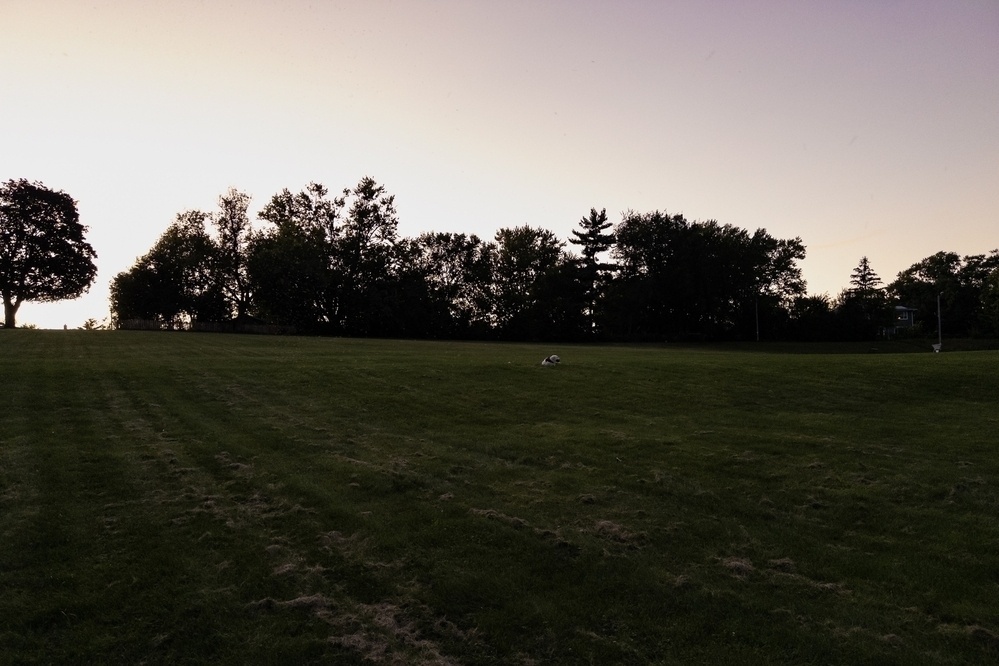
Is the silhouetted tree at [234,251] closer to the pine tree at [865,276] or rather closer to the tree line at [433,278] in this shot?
the tree line at [433,278]

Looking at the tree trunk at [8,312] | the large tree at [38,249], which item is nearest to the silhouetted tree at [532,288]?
the large tree at [38,249]

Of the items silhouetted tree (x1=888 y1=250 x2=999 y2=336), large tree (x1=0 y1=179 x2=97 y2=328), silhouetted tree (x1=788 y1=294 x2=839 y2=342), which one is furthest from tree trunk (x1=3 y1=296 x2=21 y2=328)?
silhouetted tree (x1=888 y1=250 x2=999 y2=336)

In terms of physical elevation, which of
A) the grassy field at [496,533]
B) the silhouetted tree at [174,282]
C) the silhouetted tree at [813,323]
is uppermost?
the silhouetted tree at [174,282]

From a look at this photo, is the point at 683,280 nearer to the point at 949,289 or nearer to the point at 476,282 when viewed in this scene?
the point at 476,282

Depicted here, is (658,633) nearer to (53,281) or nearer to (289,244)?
(289,244)

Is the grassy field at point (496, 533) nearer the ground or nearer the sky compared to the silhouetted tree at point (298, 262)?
nearer the ground

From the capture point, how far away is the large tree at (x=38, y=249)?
63.7 meters

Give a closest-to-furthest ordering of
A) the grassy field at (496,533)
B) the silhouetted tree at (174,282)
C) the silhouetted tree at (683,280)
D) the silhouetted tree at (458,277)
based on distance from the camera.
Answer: the grassy field at (496,533)
the silhouetted tree at (174,282)
the silhouetted tree at (683,280)
the silhouetted tree at (458,277)

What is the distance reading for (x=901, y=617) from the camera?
532 cm

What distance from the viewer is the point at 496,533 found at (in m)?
7.21

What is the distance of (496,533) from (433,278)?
7870cm

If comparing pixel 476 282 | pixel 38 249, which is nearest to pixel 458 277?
pixel 476 282

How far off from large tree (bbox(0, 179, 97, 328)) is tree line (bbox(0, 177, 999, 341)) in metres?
0.14

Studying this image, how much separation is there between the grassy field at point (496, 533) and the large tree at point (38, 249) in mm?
62943
